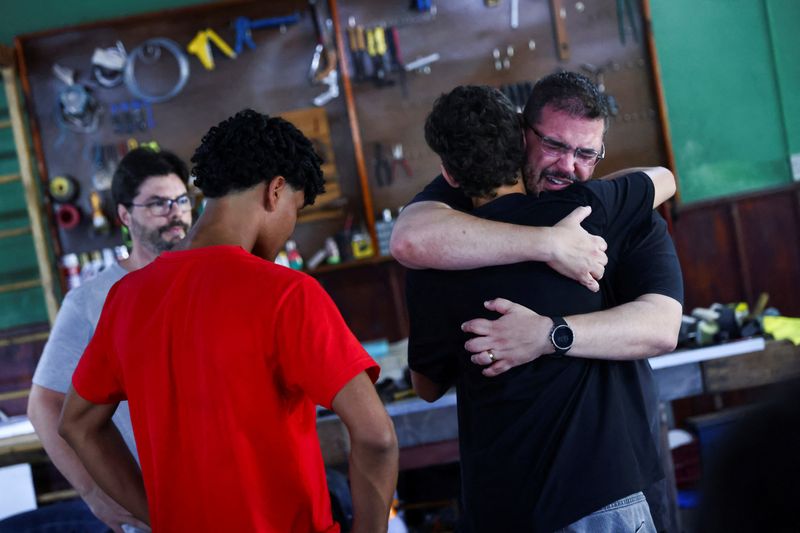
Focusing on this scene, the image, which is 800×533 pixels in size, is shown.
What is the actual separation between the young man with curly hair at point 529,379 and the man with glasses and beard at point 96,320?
0.96 meters

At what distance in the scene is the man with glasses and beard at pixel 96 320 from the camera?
2.16 metres

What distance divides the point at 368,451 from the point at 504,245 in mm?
454

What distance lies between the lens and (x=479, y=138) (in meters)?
1.52

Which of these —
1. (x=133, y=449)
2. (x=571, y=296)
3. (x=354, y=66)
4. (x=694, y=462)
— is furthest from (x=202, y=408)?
(x=354, y=66)

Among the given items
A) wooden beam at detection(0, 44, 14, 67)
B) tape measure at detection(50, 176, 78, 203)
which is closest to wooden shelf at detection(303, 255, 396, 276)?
tape measure at detection(50, 176, 78, 203)

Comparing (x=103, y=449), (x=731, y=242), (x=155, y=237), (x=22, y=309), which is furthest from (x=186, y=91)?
(x=103, y=449)

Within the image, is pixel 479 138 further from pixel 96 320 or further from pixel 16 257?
pixel 16 257

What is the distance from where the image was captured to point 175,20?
16.9 feet

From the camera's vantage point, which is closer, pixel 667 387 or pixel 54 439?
pixel 54 439

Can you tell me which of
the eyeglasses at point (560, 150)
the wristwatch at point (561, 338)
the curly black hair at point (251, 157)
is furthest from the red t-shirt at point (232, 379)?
the eyeglasses at point (560, 150)

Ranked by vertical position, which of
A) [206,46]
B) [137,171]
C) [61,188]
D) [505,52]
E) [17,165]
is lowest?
[137,171]

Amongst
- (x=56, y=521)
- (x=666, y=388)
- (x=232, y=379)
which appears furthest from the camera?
(x=666, y=388)

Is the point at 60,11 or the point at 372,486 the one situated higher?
the point at 60,11

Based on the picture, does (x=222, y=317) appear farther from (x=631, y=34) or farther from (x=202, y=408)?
(x=631, y=34)
